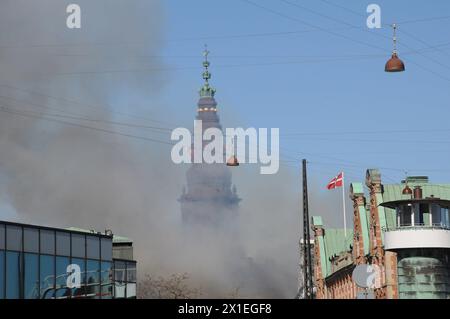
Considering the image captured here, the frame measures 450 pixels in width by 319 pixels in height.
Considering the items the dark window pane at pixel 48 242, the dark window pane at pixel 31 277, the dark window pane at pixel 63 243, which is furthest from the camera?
the dark window pane at pixel 63 243

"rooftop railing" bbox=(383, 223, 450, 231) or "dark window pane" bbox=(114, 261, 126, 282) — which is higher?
"rooftop railing" bbox=(383, 223, 450, 231)

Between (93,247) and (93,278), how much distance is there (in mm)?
2623

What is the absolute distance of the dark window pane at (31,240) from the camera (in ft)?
258

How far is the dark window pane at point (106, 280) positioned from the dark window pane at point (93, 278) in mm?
1101

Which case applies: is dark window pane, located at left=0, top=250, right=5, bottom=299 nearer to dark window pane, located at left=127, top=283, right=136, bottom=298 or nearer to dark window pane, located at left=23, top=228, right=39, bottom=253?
dark window pane, located at left=23, top=228, right=39, bottom=253

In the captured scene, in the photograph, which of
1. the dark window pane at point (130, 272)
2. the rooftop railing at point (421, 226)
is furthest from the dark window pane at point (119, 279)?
the rooftop railing at point (421, 226)

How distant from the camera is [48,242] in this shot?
82.8 metres

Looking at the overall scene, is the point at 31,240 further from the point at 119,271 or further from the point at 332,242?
the point at 332,242

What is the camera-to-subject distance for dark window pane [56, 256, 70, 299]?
83.6 metres

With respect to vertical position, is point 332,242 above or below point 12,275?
above

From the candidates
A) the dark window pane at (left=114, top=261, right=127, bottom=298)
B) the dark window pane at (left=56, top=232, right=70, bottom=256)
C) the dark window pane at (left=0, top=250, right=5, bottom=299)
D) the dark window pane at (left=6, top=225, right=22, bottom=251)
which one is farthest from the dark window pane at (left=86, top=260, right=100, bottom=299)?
the dark window pane at (left=0, top=250, right=5, bottom=299)

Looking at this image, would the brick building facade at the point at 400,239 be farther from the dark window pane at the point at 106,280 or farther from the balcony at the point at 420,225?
the dark window pane at the point at 106,280

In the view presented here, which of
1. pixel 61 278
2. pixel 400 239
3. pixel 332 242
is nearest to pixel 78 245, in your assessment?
pixel 61 278
